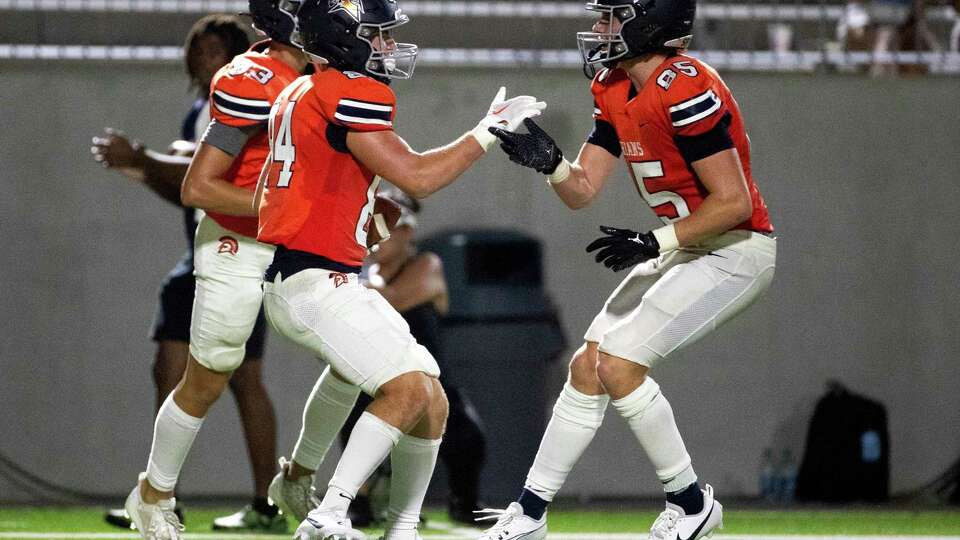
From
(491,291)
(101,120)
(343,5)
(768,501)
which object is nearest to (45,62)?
(101,120)

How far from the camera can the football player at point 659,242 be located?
4.59 meters

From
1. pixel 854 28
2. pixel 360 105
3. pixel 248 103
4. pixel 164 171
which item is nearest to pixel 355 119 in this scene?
pixel 360 105

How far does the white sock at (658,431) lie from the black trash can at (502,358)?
8.34 feet

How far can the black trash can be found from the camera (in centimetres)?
727

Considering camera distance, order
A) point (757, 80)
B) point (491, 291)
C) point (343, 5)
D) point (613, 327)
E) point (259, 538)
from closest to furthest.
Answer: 1. point (343, 5)
2. point (613, 327)
3. point (259, 538)
4. point (491, 291)
5. point (757, 80)

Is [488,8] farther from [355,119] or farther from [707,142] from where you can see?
[355,119]

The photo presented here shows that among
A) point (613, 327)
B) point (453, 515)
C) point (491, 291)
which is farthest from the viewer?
point (491, 291)

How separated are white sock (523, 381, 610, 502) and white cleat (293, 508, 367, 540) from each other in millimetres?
791

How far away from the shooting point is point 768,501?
764cm

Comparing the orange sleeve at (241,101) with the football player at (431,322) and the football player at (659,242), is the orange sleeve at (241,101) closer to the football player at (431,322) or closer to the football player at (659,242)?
the football player at (659,242)

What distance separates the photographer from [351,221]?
436 cm

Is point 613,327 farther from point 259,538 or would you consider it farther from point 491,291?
point 491,291

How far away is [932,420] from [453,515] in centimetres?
288

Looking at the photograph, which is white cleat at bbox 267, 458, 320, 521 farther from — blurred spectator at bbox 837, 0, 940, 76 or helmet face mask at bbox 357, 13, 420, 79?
blurred spectator at bbox 837, 0, 940, 76
